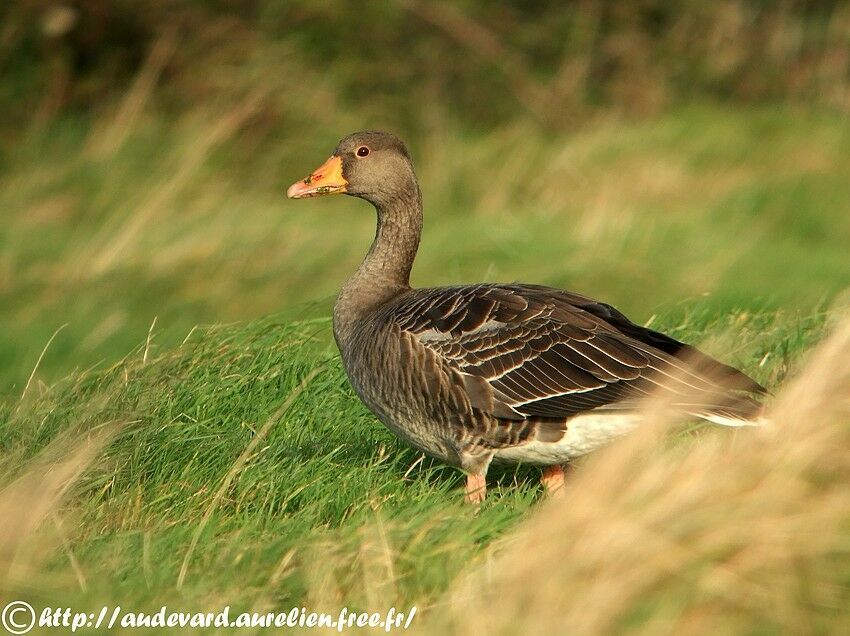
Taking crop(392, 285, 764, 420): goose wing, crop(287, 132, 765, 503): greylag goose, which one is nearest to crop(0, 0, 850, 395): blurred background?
crop(287, 132, 765, 503): greylag goose

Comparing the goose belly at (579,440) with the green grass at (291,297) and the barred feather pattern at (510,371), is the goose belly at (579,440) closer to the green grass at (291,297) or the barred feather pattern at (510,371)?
the barred feather pattern at (510,371)

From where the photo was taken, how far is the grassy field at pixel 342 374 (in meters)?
3.87

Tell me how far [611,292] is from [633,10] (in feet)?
23.1

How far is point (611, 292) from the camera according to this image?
913cm

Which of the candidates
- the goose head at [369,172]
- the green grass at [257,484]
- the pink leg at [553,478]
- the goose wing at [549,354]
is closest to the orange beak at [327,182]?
the goose head at [369,172]

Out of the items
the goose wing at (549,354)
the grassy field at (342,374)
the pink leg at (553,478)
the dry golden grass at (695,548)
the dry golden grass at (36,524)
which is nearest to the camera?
the dry golden grass at (695,548)

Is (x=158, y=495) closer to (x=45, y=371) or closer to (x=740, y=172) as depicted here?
(x=45, y=371)

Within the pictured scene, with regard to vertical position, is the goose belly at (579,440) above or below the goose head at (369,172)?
below

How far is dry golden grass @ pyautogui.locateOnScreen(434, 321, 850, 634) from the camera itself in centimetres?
371

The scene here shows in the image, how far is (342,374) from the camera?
6.72 m

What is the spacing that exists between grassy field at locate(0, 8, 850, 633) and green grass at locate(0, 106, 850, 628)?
0.8 inches

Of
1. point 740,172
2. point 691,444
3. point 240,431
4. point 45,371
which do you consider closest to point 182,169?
point 45,371

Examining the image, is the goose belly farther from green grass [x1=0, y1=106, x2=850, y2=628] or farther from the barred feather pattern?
green grass [x1=0, y1=106, x2=850, y2=628]

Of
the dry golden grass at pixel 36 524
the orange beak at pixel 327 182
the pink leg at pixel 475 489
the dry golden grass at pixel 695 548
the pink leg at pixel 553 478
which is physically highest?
the orange beak at pixel 327 182
